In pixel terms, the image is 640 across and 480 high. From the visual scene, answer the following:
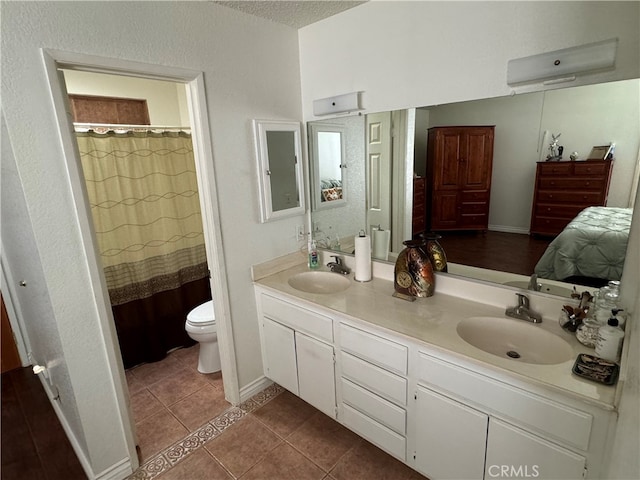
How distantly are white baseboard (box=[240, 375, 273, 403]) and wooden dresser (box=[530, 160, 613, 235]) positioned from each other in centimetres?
191

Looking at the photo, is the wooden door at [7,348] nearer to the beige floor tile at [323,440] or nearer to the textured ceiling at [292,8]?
the beige floor tile at [323,440]

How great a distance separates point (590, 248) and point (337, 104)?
1.50 m

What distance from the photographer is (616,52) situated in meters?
1.25

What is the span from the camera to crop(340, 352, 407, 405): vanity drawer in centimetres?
156

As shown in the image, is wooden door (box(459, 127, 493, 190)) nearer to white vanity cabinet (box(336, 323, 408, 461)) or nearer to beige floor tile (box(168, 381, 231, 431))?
white vanity cabinet (box(336, 323, 408, 461))

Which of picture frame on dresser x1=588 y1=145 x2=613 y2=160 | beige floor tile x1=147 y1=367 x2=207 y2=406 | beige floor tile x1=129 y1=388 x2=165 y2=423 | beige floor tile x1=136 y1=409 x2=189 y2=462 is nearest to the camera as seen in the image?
picture frame on dresser x1=588 y1=145 x2=613 y2=160

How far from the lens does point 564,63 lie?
133cm

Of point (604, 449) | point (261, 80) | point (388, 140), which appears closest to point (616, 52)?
point (388, 140)

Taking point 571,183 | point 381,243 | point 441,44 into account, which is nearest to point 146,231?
point 381,243

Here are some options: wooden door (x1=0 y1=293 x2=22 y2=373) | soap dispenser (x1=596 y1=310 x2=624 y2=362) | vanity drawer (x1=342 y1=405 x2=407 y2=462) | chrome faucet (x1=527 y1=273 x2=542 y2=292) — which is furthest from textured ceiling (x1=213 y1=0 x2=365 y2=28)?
wooden door (x1=0 y1=293 x2=22 y2=373)

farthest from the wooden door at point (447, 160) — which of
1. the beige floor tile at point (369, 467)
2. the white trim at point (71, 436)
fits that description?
the white trim at point (71, 436)

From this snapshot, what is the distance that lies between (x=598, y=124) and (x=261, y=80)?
1727 millimetres

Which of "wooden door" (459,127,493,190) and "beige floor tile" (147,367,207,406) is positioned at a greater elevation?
"wooden door" (459,127,493,190)

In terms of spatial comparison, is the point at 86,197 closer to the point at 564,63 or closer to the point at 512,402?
the point at 512,402
